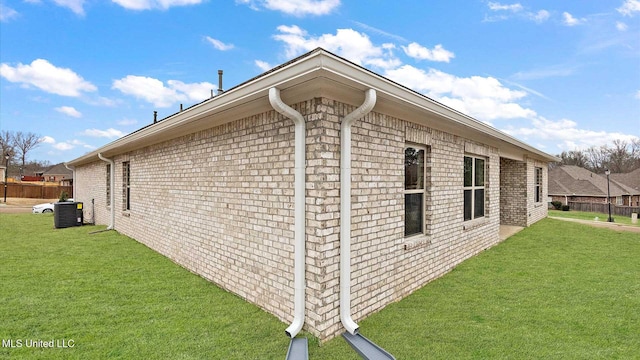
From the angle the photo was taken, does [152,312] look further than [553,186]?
No

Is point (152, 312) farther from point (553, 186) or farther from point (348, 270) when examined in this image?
point (553, 186)

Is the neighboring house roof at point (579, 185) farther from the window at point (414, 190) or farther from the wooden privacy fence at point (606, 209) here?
the window at point (414, 190)

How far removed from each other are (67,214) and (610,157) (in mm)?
65813

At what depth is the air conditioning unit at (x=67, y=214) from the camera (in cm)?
1105

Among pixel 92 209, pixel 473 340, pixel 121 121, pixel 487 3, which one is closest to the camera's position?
pixel 473 340

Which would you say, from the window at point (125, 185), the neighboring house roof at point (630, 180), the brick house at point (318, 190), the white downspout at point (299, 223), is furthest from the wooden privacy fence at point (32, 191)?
the neighboring house roof at point (630, 180)

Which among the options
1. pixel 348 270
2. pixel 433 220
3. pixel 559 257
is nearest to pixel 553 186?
pixel 559 257

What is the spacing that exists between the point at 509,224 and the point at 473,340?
9.91 metres

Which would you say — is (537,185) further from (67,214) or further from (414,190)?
(67,214)

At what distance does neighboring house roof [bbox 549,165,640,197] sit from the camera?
1174 inches

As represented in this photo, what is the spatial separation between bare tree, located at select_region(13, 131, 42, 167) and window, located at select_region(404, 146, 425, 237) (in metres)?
68.1

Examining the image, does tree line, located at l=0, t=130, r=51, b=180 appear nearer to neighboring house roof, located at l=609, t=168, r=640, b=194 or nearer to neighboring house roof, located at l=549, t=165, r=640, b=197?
neighboring house roof, located at l=549, t=165, r=640, b=197

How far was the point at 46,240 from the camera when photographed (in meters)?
8.34

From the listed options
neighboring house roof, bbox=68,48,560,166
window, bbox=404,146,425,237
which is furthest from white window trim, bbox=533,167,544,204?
window, bbox=404,146,425,237
